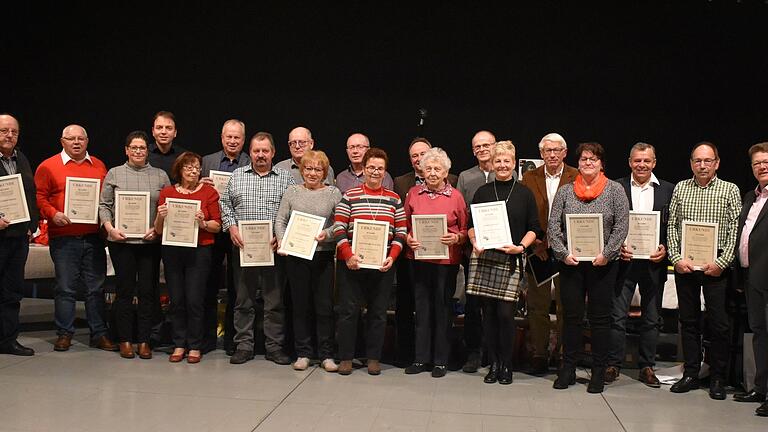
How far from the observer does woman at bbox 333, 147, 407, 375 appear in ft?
15.9

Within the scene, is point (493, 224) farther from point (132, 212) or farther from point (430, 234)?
point (132, 212)

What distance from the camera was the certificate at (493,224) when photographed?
465 cm

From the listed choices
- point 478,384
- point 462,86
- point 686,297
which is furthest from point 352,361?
point 462,86

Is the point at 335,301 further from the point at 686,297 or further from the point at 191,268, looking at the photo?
the point at 686,297

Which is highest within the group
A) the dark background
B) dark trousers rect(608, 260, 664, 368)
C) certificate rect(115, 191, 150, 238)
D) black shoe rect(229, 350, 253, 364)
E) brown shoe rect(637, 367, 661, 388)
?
the dark background

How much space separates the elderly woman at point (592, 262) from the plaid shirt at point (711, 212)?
42 centimetres

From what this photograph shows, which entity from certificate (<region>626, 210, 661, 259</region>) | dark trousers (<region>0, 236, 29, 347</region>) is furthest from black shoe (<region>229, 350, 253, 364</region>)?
certificate (<region>626, 210, 661, 259</region>)

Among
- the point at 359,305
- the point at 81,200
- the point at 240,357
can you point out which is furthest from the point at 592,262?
the point at 81,200

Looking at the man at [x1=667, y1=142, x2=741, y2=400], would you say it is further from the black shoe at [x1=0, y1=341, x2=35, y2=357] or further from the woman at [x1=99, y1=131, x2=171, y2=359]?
the black shoe at [x1=0, y1=341, x2=35, y2=357]

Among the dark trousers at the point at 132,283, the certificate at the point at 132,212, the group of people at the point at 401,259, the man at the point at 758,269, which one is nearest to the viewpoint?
the man at the point at 758,269

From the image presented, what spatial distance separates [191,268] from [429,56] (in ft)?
11.3

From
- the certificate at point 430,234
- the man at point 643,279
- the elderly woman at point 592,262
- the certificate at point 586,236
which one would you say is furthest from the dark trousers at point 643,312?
the certificate at point 430,234

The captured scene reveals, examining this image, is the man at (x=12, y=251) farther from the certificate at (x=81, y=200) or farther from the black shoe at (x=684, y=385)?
the black shoe at (x=684, y=385)

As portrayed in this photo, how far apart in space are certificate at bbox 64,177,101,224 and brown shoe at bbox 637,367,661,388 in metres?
3.86
